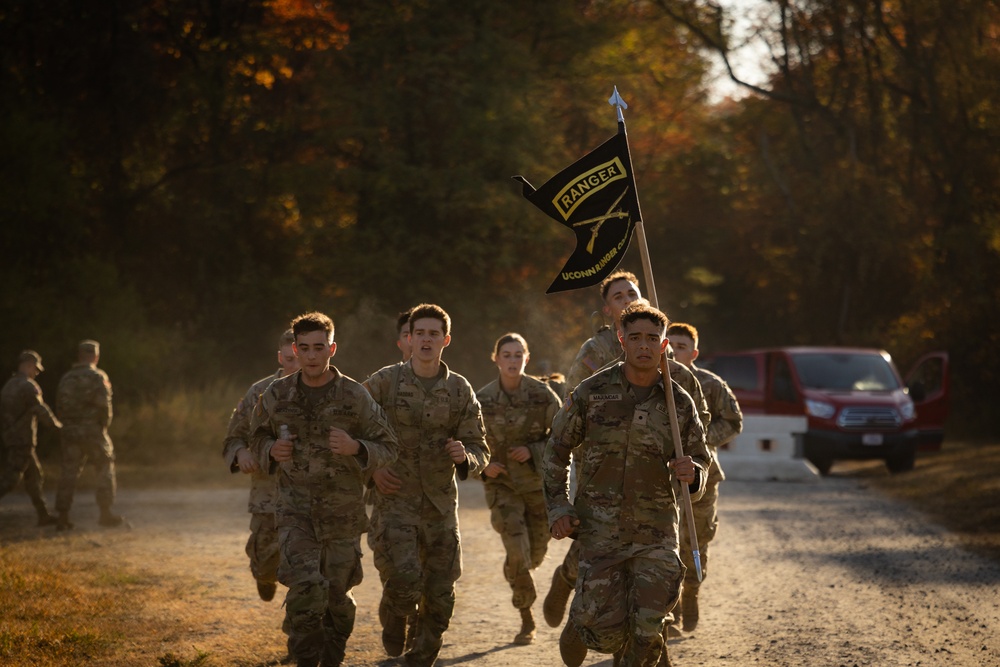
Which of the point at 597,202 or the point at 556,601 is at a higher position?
the point at 597,202

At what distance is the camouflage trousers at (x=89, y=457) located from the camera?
53.8ft

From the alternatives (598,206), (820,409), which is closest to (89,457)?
(598,206)

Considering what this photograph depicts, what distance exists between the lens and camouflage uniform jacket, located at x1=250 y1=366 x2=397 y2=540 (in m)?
8.12

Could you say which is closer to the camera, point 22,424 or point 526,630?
point 526,630

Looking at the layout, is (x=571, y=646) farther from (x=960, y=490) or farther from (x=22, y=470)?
(x=960, y=490)

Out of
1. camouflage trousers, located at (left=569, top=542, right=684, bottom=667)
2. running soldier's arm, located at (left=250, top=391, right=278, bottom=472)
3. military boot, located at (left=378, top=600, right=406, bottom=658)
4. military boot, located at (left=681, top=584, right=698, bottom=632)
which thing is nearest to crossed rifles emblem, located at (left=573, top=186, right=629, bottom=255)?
camouflage trousers, located at (left=569, top=542, right=684, bottom=667)

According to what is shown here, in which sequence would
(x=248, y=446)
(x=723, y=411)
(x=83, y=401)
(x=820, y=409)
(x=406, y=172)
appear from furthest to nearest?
1. (x=406, y=172)
2. (x=820, y=409)
3. (x=83, y=401)
4. (x=723, y=411)
5. (x=248, y=446)

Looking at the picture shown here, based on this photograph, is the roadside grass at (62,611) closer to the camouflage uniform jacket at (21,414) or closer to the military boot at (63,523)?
the military boot at (63,523)

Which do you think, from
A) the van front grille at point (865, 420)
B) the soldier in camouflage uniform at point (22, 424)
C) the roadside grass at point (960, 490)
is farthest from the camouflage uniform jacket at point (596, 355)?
the van front grille at point (865, 420)

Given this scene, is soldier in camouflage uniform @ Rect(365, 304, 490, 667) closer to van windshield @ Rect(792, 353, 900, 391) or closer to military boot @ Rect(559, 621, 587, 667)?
military boot @ Rect(559, 621, 587, 667)

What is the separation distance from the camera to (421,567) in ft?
29.0

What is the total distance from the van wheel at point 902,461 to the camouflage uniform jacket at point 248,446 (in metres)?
16.4

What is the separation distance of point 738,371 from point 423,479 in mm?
18202

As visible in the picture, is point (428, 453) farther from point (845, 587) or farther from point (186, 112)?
point (186, 112)
